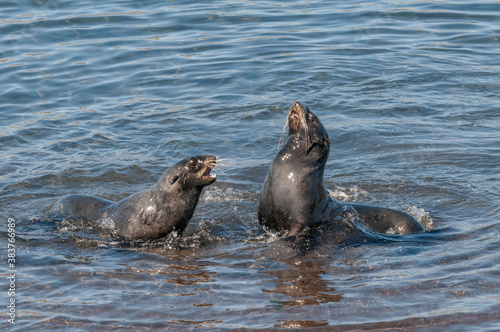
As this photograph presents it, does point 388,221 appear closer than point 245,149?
Yes

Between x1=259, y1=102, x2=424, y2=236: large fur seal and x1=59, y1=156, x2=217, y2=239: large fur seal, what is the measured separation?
0.75 m

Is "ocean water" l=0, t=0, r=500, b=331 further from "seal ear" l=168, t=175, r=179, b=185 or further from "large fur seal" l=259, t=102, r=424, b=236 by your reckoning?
"seal ear" l=168, t=175, r=179, b=185

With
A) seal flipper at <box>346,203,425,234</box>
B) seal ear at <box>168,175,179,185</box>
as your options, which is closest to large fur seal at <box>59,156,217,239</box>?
seal ear at <box>168,175,179,185</box>

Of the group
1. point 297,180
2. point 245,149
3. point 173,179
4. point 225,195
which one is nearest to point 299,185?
point 297,180

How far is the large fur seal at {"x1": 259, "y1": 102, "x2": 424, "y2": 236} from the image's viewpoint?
7.37 metres

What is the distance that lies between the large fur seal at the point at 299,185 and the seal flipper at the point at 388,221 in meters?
0.01

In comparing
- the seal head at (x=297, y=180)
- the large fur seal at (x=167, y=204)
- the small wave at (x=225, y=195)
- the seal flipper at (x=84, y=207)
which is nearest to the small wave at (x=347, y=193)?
the small wave at (x=225, y=195)

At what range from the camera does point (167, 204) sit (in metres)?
7.34

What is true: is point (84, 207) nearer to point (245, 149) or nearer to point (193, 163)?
point (193, 163)

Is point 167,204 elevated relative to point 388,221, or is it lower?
elevated

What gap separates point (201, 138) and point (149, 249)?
→ 399 centimetres

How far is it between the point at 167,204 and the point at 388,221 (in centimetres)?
246

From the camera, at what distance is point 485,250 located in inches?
270

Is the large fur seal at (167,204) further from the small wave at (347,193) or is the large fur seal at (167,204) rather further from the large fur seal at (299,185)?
the small wave at (347,193)
